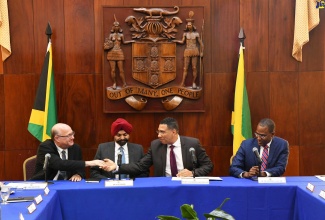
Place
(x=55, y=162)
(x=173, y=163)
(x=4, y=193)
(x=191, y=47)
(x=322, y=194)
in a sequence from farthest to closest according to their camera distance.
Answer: (x=191, y=47)
(x=173, y=163)
(x=55, y=162)
(x=322, y=194)
(x=4, y=193)

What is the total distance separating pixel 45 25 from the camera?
5484mm

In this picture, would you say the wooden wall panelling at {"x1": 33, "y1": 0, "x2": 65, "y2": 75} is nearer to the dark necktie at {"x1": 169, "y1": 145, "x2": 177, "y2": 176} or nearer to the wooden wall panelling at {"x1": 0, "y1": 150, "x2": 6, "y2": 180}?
the wooden wall panelling at {"x1": 0, "y1": 150, "x2": 6, "y2": 180}

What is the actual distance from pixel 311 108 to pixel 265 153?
5.13 feet

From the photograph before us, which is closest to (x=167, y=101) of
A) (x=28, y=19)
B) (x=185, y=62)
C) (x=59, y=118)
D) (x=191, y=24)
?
(x=185, y=62)

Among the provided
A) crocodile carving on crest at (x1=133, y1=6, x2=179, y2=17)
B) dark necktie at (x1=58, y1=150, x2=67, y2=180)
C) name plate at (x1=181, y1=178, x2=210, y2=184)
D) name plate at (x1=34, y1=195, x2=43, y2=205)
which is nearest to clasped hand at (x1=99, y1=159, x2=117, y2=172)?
dark necktie at (x1=58, y1=150, x2=67, y2=180)

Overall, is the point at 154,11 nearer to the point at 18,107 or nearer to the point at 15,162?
the point at 18,107

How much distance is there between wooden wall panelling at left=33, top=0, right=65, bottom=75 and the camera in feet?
17.9

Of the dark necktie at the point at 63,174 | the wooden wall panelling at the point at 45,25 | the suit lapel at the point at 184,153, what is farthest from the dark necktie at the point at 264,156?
the wooden wall panelling at the point at 45,25

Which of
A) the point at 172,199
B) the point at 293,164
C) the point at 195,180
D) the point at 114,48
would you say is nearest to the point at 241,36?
the point at 114,48

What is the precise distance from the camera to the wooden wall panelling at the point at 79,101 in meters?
5.54

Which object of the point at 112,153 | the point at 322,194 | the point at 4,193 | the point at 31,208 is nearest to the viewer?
the point at 31,208

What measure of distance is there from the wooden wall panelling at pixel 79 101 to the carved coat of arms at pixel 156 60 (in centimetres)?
23

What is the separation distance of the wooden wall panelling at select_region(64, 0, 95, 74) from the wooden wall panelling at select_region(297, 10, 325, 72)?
2.59 meters

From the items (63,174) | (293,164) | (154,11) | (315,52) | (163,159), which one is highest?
(154,11)
